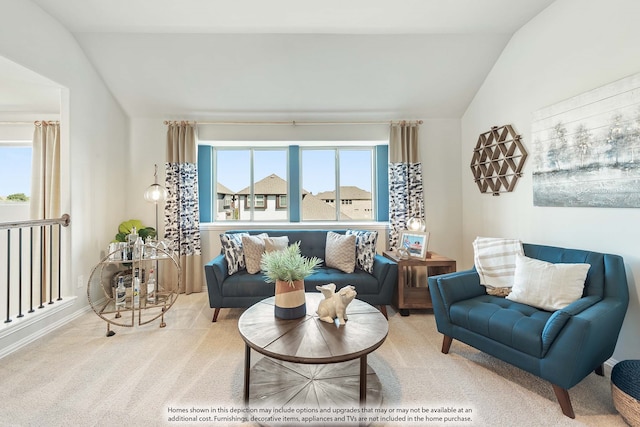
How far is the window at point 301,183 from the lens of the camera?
13.7 ft

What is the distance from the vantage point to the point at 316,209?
13.7 feet

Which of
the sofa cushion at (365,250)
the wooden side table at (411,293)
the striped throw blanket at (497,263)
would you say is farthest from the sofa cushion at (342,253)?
the striped throw blanket at (497,263)

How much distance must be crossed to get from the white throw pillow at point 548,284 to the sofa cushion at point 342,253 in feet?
4.82

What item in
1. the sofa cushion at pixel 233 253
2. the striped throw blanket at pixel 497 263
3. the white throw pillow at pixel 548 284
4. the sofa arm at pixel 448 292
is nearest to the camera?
the white throw pillow at pixel 548 284

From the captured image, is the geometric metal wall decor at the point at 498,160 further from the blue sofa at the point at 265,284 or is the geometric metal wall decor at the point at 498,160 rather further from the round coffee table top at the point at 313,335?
the round coffee table top at the point at 313,335

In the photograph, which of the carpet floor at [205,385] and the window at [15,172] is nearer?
the carpet floor at [205,385]

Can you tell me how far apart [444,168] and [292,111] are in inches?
88.9

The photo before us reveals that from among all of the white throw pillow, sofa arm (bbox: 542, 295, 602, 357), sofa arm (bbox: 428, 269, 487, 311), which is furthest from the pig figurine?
the white throw pillow

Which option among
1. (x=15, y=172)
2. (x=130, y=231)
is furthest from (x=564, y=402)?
(x=15, y=172)

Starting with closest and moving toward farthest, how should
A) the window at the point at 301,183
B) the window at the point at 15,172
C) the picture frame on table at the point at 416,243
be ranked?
the picture frame on table at the point at 416,243 → the window at the point at 15,172 → the window at the point at 301,183

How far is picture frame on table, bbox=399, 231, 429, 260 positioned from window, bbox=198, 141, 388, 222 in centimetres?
89

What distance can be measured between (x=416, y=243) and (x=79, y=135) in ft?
13.0

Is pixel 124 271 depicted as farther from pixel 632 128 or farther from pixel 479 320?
pixel 632 128

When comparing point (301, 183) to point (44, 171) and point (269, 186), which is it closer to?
point (269, 186)
